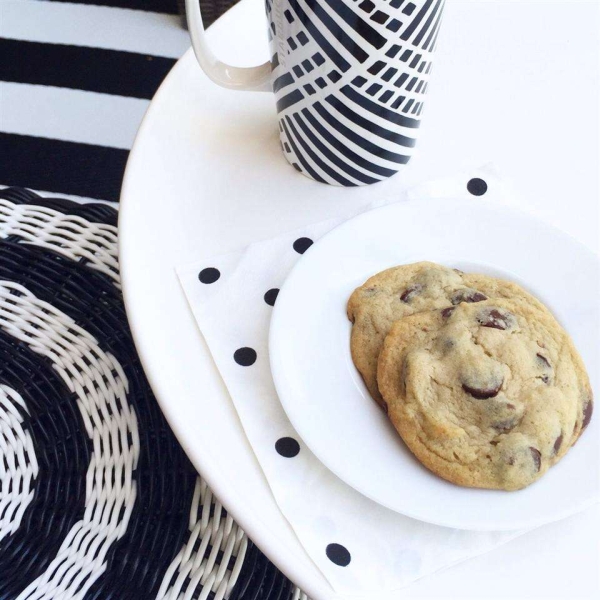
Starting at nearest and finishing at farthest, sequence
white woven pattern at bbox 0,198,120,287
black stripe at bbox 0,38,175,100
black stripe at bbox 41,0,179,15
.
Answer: white woven pattern at bbox 0,198,120,287 → black stripe at bbox 0,38,175,100 → black stripe at bbox 41,0,179,15

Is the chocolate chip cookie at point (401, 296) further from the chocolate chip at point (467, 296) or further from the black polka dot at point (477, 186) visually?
the black polka dot at point (477, 186)

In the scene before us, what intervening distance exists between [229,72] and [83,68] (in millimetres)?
1156

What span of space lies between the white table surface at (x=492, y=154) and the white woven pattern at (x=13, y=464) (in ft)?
0.76

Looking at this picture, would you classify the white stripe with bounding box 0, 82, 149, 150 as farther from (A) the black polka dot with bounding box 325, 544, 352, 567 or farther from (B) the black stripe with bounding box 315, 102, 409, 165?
(A) the black polka dot with bounding box 325, 544, 352, 567

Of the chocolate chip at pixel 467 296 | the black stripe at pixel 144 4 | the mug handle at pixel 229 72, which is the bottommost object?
the chocolate chip at pixel 467 296

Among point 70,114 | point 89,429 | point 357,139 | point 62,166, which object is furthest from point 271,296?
point 70,114

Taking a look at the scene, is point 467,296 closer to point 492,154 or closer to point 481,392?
point 481,392

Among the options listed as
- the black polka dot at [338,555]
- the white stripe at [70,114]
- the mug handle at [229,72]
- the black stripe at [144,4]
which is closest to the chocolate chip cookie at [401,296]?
the black polka dot at [338,555]

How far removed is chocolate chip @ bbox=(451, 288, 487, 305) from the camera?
542 mm

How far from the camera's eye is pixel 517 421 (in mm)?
486

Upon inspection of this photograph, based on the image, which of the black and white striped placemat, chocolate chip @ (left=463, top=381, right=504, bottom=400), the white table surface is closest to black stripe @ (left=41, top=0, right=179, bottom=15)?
the black and white striped placemat

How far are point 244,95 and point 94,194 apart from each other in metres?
0.79

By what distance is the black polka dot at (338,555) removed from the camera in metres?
0.47

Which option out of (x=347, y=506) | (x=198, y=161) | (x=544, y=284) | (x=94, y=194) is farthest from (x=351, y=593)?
(x=94, y=194)
